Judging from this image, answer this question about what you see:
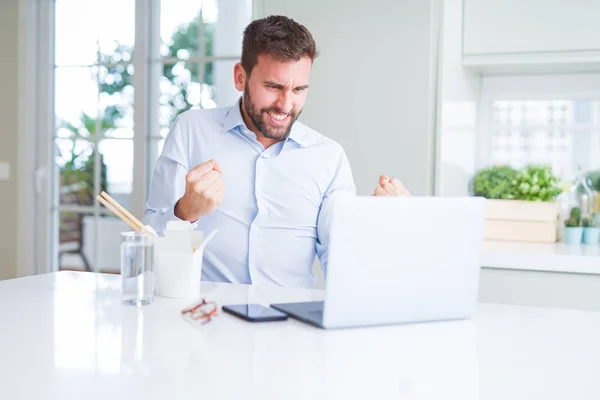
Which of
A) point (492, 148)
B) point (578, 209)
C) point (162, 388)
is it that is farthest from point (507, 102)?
point (162, 388)

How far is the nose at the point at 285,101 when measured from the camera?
2.07 m

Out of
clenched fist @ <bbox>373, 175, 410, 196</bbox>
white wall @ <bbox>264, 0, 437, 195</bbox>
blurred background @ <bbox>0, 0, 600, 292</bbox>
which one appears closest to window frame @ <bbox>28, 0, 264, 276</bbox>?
blurred background @ <bbox>0, 0, 600, 292</bbox>

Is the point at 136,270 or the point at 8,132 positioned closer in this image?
the point at 136,270

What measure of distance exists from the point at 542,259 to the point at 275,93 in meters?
1.15

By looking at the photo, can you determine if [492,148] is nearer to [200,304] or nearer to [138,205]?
[138,205]

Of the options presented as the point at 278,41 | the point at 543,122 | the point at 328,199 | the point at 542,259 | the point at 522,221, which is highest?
the point at 278,41

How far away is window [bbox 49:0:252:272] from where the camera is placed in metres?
3.71

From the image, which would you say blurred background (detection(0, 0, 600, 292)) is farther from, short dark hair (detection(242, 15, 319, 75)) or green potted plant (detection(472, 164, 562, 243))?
short dark hair (detection(242, 15, 319, 75))

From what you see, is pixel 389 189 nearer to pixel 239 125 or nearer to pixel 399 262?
pixel 399 262

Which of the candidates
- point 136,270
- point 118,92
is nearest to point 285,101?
point 136,270

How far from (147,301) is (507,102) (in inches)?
91.7

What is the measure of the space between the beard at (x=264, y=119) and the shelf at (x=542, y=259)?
93 cm

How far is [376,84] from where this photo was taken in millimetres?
2795

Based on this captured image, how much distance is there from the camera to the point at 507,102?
333 cm
